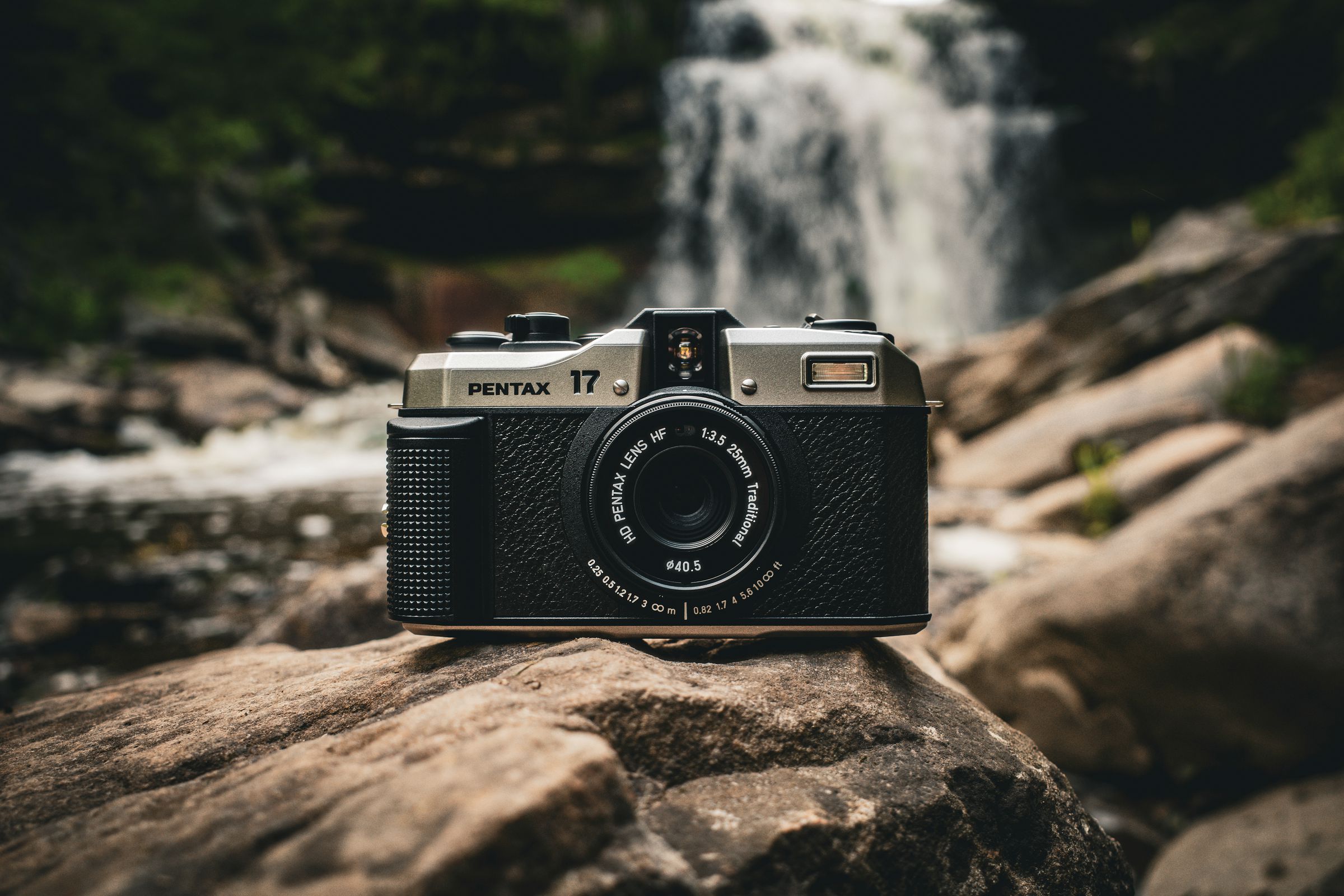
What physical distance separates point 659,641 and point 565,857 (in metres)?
0.55

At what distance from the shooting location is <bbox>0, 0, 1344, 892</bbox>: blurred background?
20.7ft

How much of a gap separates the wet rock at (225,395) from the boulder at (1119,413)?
671cm

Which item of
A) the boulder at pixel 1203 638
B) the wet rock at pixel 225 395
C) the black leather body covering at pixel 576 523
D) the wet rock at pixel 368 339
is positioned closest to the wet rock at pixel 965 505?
the boulder at pixel 1203 638

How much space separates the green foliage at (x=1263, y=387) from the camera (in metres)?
4.15

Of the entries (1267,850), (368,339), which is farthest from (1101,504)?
(368,339)

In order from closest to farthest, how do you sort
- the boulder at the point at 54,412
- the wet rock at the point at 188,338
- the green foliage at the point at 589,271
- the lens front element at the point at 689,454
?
the lens front element at the point at 689,454 < the boulder at the point at 54,412 < the wet rock at the point at 188,338 < the green foliage at the point at 589,271

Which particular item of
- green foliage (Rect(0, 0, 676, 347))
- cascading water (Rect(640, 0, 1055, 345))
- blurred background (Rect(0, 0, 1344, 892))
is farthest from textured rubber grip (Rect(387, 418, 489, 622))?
green foliage (Rect(0, 0, 676, 347))

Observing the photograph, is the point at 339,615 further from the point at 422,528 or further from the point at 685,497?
the point at 685,497

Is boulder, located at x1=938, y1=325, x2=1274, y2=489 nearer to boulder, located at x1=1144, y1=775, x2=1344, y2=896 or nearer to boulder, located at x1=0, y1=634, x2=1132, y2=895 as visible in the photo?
boulder, located at x1=1144, y1=775, x2=1344, y2=896

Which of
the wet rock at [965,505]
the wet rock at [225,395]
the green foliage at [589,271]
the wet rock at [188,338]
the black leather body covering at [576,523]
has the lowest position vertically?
the wet rock at [965,505]

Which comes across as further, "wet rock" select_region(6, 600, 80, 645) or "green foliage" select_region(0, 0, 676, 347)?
"green foliage" select_region(0, 0, 676, 347)

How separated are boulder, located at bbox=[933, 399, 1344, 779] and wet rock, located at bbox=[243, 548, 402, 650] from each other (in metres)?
1.75

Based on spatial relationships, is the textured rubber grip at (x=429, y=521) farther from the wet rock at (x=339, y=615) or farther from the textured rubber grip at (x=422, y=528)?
the wet rock at (x=339, y=615)

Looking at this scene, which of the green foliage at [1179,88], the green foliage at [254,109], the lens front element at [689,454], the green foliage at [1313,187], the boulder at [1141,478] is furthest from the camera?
the green foliage at [254,109]
